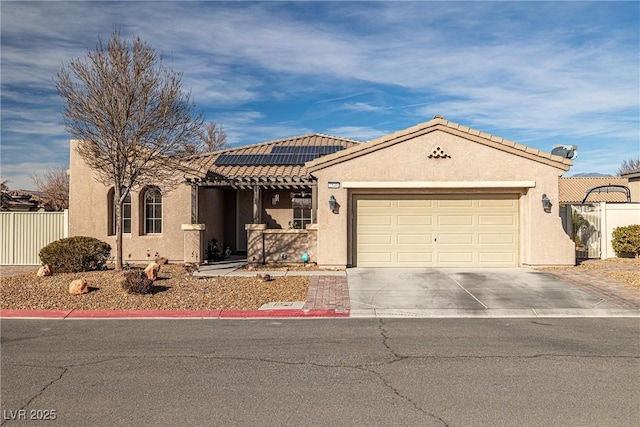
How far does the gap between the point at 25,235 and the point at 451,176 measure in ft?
48.7

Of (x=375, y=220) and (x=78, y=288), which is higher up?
(x=375, y=220)

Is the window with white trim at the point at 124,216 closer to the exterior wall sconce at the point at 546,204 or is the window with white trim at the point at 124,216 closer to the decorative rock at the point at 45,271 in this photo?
the decorative rock at the point at 45,271

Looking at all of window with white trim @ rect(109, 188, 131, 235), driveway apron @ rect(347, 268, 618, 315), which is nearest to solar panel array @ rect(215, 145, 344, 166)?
window with white trim @ rect(109, 188, 131, 235)

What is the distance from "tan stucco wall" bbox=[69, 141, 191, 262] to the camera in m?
17.5

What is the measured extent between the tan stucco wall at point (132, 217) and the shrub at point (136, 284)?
5982 mm

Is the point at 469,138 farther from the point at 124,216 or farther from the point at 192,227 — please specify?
the point at 124,216

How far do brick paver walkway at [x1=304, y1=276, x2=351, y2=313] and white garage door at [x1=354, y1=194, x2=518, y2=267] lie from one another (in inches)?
92.4

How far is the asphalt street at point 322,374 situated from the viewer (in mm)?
5062

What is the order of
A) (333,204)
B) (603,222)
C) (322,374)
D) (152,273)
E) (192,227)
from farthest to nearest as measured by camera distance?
1. (603,222)
2. (192,227)
3. (333,204)
4. (152,273)
5. (322,374)

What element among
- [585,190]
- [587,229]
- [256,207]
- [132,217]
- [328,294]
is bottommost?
[328,294]

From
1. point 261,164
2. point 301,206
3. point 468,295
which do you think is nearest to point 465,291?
point 468,295

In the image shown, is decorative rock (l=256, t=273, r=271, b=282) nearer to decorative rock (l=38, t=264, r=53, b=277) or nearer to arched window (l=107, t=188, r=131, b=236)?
decorative rock (l=38, t=264, r=53, b=277)

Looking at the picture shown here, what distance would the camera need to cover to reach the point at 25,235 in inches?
707

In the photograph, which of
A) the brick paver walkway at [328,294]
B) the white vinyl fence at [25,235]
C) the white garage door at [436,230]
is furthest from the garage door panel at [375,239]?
the white vinyl fence at [25,235]
